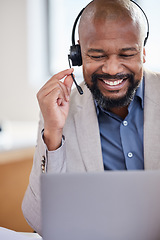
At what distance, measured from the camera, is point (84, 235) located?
2.44ft

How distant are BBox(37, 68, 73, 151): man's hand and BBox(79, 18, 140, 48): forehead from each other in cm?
16

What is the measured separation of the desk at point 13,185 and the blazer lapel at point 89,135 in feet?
2.78

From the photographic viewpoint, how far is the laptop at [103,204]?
2.40ft

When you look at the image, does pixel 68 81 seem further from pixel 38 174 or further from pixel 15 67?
pixel 15 67

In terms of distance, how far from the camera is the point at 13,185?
221cm

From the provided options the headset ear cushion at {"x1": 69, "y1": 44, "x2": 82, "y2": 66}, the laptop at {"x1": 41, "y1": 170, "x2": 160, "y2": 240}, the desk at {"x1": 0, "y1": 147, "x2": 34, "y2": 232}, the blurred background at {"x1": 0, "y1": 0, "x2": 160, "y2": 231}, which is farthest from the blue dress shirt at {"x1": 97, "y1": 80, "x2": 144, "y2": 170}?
the blurred background at {"x1": 0, "y1": 0, "x2": 160, "y2": 231}

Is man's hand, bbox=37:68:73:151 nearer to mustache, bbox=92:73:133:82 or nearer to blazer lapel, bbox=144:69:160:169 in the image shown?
mustache, bbox=92:73:133:82

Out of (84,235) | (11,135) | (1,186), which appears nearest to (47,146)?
(84,235)

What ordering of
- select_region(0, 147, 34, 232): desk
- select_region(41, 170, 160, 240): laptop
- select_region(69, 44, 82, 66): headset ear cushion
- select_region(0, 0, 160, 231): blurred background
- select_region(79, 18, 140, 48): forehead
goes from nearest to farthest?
select_region(41, 170, 160, 240): laptop, select_region(79, 18, 140, 48): forehead, select_region(69, 44, 82, 66): headset ear cushion, select_region(0, 147, 34, 232): desk, select_region(0, 0, 160, 231): blurred background

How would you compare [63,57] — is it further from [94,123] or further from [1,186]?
[94,123]

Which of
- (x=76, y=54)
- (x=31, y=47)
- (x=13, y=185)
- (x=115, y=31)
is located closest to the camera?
(x=115, y=31)

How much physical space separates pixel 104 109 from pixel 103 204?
30.0 inches

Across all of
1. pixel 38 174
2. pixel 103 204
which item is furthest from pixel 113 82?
pixel 103 204

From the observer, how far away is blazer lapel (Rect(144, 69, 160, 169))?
1.34 metres
